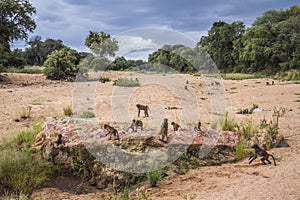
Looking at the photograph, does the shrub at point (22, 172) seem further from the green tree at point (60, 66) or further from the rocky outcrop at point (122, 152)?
the green tree at point (60, 66)

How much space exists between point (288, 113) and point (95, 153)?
20.2 feet

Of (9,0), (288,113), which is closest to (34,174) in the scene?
(288,113)

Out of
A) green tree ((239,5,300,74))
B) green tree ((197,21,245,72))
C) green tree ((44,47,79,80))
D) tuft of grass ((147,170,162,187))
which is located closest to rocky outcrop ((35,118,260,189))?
tuft of grass ((147,170,162,187))

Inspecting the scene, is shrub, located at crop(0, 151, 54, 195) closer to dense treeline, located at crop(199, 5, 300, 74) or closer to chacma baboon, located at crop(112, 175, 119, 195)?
chacma baboon, located at crop(112, 175, 119, 195)

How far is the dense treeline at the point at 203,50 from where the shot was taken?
1715 centimetres

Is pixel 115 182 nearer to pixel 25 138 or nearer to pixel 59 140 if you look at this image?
pixel 59 140

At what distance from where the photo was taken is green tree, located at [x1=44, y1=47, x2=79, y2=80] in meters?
20.0

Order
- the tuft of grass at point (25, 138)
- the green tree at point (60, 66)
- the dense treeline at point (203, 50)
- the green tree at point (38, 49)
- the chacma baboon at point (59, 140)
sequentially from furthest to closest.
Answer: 1. the green tree at point (38, 49)
2. the green tree at point (60, 66)
3. the dense treeline at point (203, 50)
4. the tuft of grass at point (25, 138)
5. the chacma baboon at point (59, 140)

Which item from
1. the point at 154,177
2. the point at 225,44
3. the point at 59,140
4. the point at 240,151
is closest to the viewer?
the point at 154,177

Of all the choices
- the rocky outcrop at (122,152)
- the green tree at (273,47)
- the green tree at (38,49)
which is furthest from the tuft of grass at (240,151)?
the green tree at (38,49)

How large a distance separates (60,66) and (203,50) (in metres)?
17.1

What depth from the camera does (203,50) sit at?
106ft

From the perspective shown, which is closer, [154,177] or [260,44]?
[154,177]

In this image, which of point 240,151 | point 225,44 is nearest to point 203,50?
point 225,44
